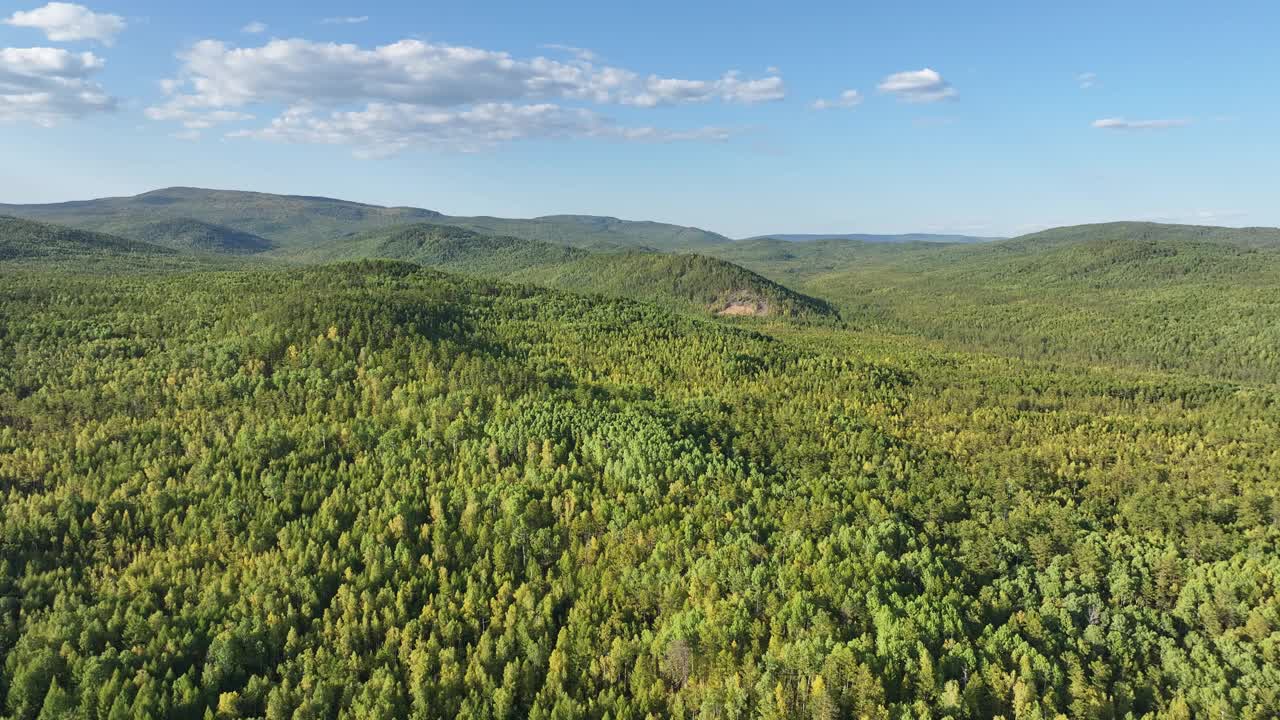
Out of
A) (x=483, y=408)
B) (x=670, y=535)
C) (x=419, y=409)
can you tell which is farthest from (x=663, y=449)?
(x=419, y=409)

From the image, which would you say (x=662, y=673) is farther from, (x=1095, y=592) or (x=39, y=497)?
(x=39, y=497)

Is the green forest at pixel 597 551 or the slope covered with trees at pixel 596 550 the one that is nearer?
the green forest at pixel 597 551

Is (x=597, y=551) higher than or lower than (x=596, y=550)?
lower

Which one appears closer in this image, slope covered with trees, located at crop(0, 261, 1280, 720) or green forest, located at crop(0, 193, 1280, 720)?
green forest, located at crop(0, 193, 1280, 720)

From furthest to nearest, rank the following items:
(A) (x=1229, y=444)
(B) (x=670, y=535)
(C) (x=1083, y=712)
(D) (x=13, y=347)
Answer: (D) (x=13, y=347), (A) (x=1229, y=444), (B) (x=670, y=535), (C) (x=1083, y=712)

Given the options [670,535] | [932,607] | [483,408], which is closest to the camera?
[932,607]

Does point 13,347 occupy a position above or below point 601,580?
above

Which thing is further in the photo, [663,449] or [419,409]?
[419,409]

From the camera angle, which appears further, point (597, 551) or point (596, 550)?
point (597, 551)
